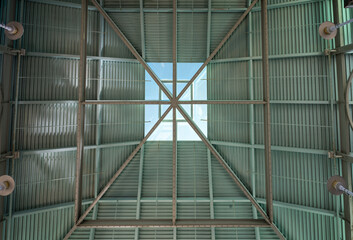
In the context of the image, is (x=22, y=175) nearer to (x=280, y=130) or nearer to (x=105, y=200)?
(x=105, y=200)

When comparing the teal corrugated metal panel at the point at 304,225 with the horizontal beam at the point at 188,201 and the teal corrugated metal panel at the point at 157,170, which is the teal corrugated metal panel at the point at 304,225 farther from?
the teal corrugated metal panel at the point at 157,170

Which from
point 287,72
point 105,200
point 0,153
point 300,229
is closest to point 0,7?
point 0,153

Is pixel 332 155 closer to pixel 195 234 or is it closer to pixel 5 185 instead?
pixel 195 234

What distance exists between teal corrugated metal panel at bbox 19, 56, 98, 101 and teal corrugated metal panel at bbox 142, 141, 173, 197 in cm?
570

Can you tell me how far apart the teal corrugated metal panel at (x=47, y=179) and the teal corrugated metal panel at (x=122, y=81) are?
14.3ft

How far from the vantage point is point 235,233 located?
14992mm

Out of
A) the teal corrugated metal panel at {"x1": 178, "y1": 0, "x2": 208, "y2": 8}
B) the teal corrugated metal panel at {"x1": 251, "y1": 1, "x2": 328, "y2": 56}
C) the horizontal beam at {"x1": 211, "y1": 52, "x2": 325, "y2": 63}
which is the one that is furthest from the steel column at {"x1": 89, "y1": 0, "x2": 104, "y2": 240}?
the teal corrugated metal panel at {"x1": 251, "y1": 1, "x2": 328, "y2": 56}

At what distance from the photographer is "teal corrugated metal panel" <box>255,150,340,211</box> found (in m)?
13.3

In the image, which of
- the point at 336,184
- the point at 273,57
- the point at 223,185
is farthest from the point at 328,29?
the point at 223,185

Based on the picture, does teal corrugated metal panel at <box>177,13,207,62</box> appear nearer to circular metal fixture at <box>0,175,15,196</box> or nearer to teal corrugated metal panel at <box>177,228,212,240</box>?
teal corrugated metal panel at <box>177,228,212,240</box>

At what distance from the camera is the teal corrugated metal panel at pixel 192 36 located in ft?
49.7

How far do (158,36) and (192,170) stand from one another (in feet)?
32.6

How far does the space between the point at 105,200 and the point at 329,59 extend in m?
16.9

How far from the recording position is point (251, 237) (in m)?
14.9
